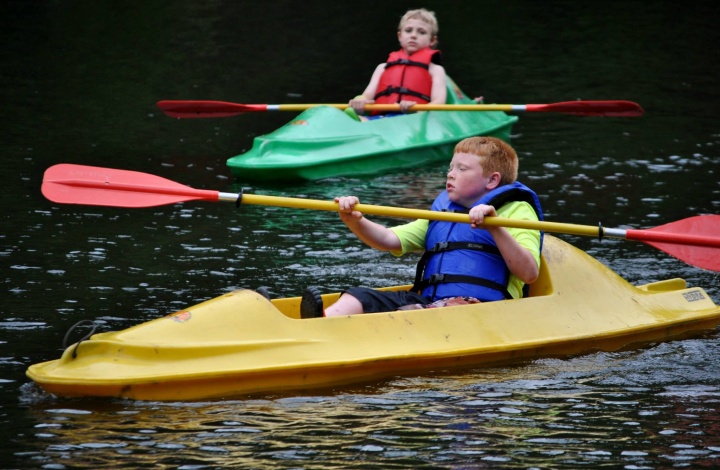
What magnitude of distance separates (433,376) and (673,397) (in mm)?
979

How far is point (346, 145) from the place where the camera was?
9719mm

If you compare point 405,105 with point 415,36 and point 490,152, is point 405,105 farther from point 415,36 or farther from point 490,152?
point 490,152

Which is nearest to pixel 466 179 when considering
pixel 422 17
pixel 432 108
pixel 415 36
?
pixel 432 108

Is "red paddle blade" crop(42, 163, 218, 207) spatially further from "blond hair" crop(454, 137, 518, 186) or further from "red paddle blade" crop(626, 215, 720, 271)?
"red paddle blade" crop(626, 215, 720, 271)

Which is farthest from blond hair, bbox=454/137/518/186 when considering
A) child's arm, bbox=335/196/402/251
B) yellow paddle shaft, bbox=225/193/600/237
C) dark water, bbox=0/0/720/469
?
dark water, bbox=0/0/720/469

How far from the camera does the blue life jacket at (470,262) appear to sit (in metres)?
5.51

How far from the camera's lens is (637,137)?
37.2ft

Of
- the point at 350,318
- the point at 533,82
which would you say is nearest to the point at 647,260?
the point at 350,318

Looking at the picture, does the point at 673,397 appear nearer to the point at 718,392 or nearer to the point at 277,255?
the point at 718,392

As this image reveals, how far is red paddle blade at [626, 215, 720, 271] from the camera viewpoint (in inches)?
222

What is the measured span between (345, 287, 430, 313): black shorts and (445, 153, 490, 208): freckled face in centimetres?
50

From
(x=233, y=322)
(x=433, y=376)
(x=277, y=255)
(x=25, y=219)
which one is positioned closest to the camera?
(x=233, y=322)

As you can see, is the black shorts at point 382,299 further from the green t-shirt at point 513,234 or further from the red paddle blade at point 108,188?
the red paddle blade at point 108,188

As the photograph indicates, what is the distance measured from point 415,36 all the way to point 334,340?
584cm
